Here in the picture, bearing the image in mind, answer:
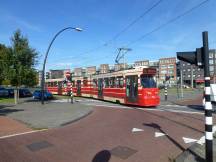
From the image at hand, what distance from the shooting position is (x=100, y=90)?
26047 millimetres

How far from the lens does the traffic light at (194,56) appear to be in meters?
5.13

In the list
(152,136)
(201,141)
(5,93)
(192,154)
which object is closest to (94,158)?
(192,154)

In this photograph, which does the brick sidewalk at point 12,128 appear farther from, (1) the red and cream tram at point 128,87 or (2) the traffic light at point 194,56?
(1) the red and cream tram at point 128,87

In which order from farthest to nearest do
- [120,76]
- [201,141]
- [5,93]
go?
[5,93] → [120,76] → [201,141]

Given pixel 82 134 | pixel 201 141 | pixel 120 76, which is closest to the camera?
pixel 201 141

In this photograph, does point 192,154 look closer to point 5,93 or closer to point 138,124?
point 138,124

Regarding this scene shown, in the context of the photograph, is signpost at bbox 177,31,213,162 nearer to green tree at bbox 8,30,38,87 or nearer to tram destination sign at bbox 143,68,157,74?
tram destination sign at bbox 143,68,157,74

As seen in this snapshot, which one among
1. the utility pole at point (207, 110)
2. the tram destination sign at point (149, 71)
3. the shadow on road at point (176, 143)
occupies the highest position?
the tram destination sign at point (149, 71)

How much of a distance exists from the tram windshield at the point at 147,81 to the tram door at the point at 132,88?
56 cm

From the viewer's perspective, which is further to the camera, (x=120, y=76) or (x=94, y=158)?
(x=120, y=76)

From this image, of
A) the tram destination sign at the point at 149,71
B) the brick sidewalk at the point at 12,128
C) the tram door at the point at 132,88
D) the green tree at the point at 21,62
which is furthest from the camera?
the green tree at the point at 21,62

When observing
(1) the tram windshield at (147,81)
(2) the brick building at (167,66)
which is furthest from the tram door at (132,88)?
(2) the brick building at (167,66)

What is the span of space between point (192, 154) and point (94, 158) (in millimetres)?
2484

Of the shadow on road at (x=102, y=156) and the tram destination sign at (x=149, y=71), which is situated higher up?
the tram destination sign at (x=149, y=71)
